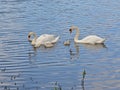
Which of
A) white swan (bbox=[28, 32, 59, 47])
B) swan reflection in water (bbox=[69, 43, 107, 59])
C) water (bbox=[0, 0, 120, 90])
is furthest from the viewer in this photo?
white swan (bbox=[28, 32, 59, 47])

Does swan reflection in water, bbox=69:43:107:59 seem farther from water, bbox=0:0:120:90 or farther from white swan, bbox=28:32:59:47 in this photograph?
white swan, bbox=28:32:59:47

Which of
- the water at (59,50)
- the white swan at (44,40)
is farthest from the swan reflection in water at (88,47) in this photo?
the white swan at (44,40)

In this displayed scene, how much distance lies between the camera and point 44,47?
1880 cm

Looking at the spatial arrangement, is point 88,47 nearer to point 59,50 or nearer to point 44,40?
point 59,50

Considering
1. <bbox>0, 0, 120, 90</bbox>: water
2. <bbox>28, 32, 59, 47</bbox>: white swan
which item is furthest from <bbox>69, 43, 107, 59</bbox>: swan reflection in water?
<bbox>28, 32, 59, 47</bbox>: white swan

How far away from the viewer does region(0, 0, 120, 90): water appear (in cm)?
1286

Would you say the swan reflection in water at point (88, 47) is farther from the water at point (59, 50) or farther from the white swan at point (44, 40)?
the white swan at point (44, 40)

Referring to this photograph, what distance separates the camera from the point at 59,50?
17.6m

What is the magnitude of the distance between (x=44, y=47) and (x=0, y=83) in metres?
6.34

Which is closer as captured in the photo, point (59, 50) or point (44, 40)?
point (59, 50)

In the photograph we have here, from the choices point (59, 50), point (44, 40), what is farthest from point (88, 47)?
point (44, 40)

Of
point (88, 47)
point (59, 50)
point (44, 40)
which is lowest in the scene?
point (88, 47)

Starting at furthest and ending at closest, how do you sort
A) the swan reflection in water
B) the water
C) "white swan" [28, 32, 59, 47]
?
"white swan" [28, 32, 59, 47], the swan reflection in water, the water

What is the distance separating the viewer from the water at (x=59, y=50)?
12.9m
